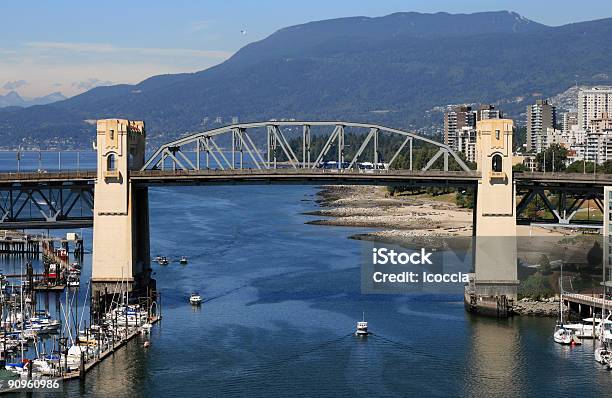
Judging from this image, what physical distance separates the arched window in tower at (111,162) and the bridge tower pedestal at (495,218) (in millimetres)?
19773

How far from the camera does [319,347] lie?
5247 centimetres

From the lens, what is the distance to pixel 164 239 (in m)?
96.3

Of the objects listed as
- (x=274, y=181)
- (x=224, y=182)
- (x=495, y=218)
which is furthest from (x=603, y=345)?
(x=224, y=182)

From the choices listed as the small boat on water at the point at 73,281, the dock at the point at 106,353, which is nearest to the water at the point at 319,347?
the dock at the point at 106,353

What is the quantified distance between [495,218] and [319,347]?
1454cm

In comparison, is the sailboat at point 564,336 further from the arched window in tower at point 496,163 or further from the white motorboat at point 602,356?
the arched window in tower at point 496,163

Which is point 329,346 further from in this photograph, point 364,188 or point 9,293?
point 364,188

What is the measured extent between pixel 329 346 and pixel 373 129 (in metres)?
21.2

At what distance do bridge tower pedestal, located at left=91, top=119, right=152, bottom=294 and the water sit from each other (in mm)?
3074

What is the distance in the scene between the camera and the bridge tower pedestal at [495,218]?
61094mm

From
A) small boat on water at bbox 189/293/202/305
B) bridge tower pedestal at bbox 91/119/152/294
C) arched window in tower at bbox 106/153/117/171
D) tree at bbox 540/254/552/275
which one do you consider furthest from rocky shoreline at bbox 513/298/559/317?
arched window in tower at bbox 106/153/117/171

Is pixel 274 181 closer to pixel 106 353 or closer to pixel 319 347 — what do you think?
pixel 319 347

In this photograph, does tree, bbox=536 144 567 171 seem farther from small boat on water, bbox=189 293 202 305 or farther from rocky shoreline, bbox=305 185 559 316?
small boat on water, bbox=189 293 202 305

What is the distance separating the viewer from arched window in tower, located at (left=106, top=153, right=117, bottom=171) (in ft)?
206
